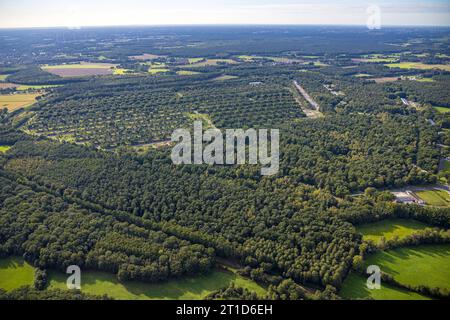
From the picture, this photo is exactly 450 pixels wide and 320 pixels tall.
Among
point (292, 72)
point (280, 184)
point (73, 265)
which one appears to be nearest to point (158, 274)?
point (73, 265)

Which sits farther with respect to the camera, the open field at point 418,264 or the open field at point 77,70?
the open field at point 77,70

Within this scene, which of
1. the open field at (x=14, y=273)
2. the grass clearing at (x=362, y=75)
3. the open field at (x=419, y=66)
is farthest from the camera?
the open field at (x=419, y=66)

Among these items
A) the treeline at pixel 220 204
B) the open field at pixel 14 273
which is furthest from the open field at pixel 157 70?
the open field at pixel 14 273

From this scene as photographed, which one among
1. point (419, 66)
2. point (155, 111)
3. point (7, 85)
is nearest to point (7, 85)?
point (7, 85)

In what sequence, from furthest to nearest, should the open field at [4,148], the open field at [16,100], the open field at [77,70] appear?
1. the open field at [77,70]
2. the open field at [16,100]
3. the open field at [4,148]

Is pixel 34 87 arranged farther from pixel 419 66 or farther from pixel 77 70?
pixel 419 66

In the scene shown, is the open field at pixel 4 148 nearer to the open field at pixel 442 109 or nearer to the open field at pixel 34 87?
the open field at pixel 34 87
